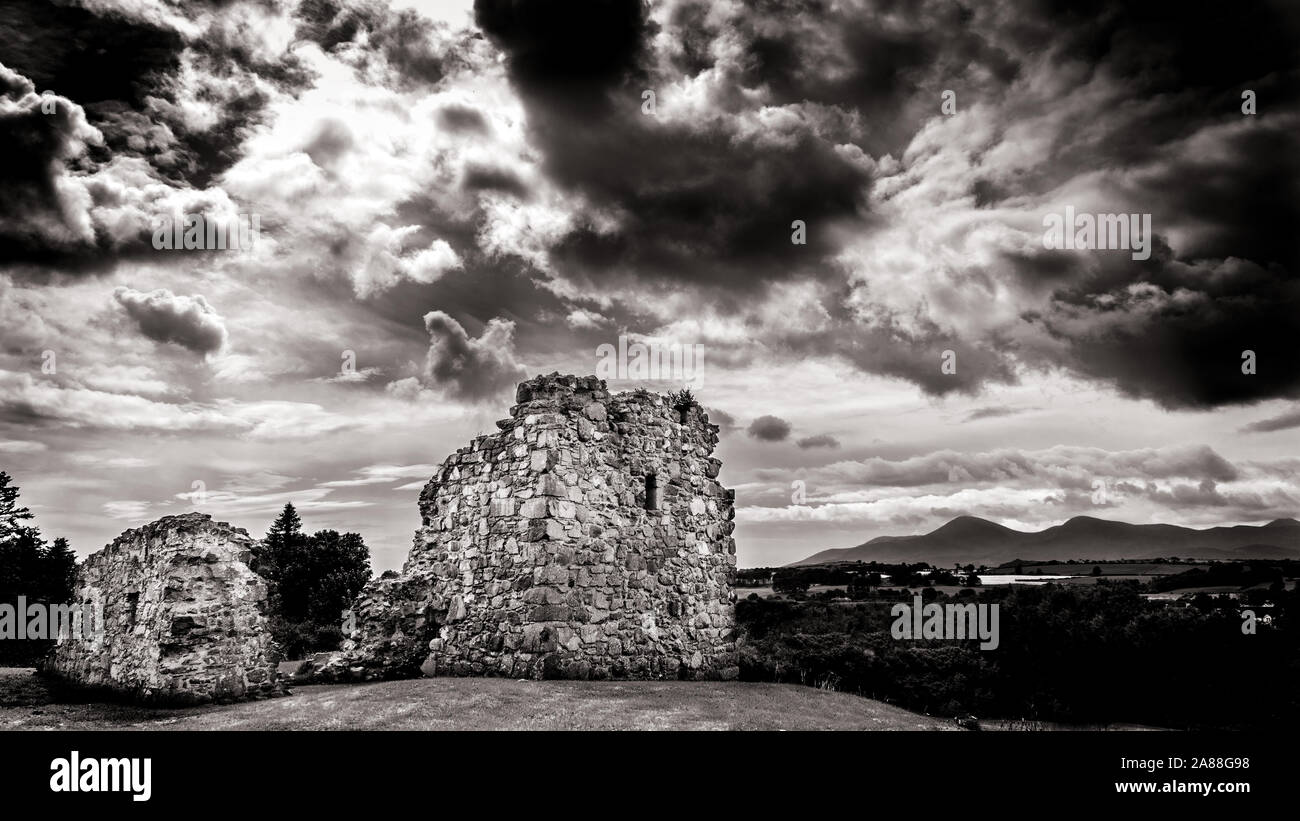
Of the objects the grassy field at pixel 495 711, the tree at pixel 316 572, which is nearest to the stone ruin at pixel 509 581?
the grassy field at pixel 495 711

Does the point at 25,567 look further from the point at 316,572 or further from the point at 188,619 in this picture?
the point at 188,619

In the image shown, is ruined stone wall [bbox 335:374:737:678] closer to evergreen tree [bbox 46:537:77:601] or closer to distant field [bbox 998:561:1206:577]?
evergreen tree [bbox 46:537:77:601]

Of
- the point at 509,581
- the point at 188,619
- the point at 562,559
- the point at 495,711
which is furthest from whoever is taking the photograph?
the point at 509,581

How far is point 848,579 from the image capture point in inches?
2697

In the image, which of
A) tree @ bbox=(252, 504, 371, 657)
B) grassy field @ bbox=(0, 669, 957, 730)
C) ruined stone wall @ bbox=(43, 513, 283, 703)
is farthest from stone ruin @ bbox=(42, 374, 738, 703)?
tree @ bbox=(252, 504, 371, 657)

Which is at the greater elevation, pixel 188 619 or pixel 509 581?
pixel 509 581

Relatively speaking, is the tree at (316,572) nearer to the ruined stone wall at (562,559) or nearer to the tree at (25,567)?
the tree at (25,567)

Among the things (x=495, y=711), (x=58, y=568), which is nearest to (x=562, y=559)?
(x=495, y=711)

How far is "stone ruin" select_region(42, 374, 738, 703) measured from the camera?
1504cm

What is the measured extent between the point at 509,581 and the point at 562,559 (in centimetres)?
125

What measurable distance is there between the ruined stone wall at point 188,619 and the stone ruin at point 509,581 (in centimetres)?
3

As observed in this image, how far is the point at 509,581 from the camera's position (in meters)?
16.0
